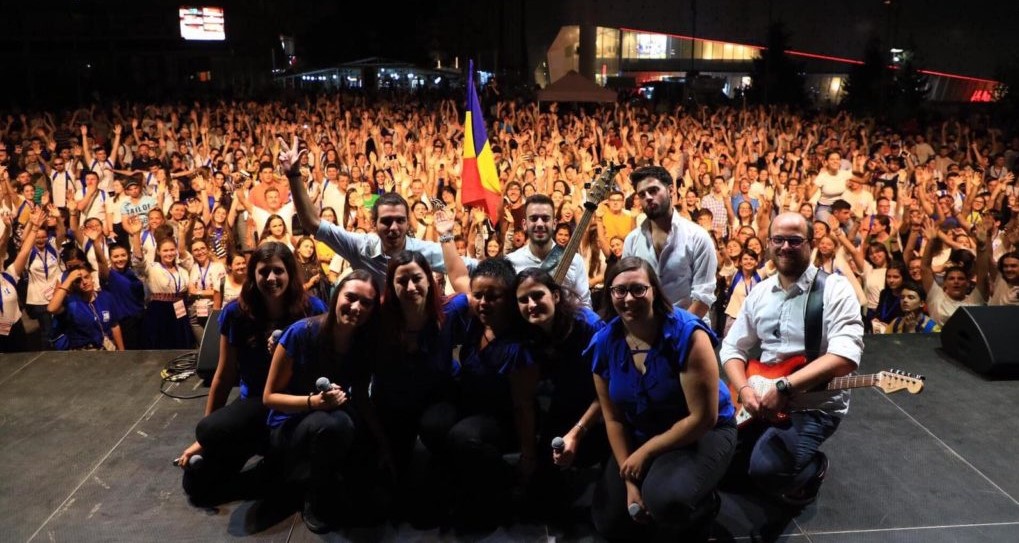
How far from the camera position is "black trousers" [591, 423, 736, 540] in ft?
9.97

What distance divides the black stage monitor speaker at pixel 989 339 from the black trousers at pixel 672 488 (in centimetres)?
256

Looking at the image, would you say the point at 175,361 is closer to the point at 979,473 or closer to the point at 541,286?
the point at 541,286

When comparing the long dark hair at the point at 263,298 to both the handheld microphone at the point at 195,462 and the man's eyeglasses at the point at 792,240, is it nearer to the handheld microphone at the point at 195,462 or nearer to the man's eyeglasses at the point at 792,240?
the handheld microphone at the point at 195,462

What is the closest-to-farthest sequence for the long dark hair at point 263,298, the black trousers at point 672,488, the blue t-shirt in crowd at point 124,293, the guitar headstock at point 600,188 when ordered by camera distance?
the black trousers at point 672,488 < the long dark hair at point 263,298 < the guitar headstock at point 600,188 < the blue t-shirt in crowd at point 124,293

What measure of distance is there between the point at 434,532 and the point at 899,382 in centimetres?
200

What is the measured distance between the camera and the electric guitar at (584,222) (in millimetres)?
3902

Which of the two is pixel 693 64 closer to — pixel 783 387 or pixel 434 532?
pixel 783 387

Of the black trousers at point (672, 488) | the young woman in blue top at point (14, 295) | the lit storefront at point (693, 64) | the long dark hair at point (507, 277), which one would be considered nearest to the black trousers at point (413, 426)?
the long dark hair at point (507, 277)

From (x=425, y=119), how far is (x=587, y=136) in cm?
338

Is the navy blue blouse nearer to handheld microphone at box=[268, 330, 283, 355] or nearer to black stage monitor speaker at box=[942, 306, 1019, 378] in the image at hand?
handheld microphone at box=[268, 330, 283, 355]

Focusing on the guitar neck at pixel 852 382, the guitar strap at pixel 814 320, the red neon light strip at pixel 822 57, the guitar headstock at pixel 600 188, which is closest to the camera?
the guitar neck at pixel 852 382

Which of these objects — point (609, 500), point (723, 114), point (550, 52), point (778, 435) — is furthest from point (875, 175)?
point (550, 52)

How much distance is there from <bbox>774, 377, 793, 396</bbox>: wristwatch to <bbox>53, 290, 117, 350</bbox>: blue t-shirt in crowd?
4.77 meters

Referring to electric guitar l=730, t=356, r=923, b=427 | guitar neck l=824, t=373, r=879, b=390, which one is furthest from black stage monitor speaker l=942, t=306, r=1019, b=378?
guitar neck l=824, t=373, r=879, b=390
